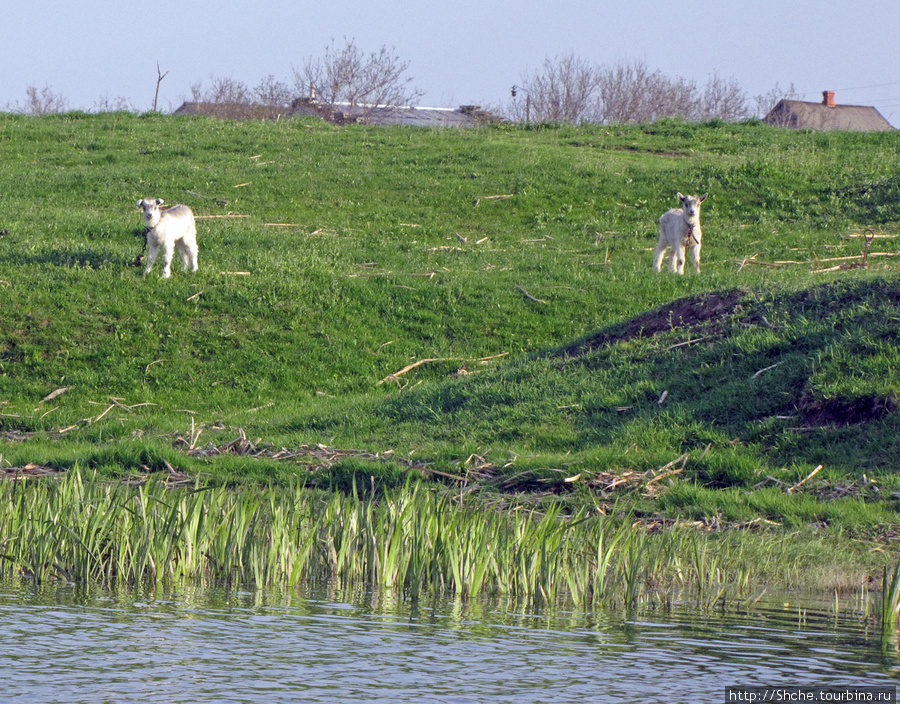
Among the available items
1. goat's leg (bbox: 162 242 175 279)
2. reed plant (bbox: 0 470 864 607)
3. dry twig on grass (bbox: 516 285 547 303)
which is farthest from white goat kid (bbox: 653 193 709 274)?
reed plant (bbox: 0 470 864 607)

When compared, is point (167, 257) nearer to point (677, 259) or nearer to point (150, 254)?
point (150, 254)

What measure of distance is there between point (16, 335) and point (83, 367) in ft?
5.37

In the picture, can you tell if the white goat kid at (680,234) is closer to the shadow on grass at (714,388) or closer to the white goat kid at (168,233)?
the shadow on grass at (714,388)

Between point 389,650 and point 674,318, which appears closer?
point 389,650

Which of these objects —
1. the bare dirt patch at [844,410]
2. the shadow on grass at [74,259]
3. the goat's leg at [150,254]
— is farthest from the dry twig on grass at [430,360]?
the bare dirt patch at [844,410]

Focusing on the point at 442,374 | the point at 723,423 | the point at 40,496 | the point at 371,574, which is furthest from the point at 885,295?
the point at 40,496

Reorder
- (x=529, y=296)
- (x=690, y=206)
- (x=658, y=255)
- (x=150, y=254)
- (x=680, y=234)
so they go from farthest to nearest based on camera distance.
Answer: (x=658, y=255) < (x=680, y=234) < (x=690, y=206) < (x=529, y=296) < (x=150, y=254)

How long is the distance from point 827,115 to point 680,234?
218ft

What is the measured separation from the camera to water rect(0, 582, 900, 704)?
14.4 ft

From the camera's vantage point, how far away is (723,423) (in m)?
12.1

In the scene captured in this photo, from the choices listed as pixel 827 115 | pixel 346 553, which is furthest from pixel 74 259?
pixel 827 115

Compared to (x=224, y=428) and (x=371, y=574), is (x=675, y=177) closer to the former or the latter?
(x=224, y=428)

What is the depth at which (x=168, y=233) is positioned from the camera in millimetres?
19828

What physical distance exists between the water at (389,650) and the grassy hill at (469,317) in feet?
10.6
